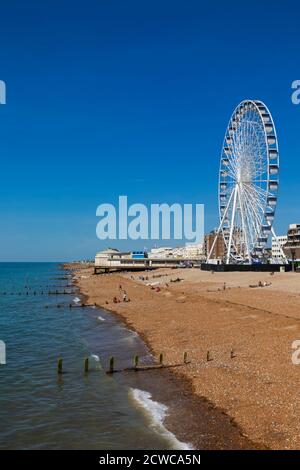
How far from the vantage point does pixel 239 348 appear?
81.5 ft

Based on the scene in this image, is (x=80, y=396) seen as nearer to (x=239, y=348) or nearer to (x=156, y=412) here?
(x=156, y=412)

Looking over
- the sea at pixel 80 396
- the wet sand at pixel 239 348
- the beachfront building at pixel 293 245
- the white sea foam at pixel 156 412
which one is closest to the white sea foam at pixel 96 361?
the sea at pixel 80 396

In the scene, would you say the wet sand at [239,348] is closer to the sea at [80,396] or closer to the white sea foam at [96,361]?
the sea at [80,396]

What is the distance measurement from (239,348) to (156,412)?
9020mm

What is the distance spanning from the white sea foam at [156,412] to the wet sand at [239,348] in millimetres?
1216

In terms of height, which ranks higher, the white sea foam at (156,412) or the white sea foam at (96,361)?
the white sea foam at (156,412)

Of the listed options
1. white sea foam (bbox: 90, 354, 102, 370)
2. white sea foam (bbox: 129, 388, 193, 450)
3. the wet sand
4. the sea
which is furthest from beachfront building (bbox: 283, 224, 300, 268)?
white sea foam (bbox: 129, 388, 193, 450)

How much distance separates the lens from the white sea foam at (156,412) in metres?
14.0

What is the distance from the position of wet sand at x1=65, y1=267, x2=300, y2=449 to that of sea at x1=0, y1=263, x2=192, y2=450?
166cm

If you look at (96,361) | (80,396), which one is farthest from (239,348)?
(80,396)

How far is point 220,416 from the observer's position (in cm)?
1586

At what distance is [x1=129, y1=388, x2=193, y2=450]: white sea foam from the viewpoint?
14.0 metres
